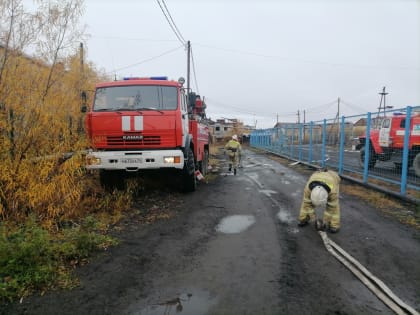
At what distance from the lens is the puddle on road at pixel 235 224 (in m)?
4.73

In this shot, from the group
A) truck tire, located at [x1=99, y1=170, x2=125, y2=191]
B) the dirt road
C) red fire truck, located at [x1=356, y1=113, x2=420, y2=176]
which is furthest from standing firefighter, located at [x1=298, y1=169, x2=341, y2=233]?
truck tire, located at [x1=99, y1=170, x2=125, y2=191]

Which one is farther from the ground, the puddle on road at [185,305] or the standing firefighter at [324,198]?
the standing firefighter at [324,198]

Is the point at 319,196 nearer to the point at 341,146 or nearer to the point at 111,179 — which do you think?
the point at 111,179

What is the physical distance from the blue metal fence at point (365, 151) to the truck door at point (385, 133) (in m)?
0.03

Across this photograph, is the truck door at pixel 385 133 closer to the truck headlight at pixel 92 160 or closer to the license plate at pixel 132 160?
the license plate at pixel 132 160

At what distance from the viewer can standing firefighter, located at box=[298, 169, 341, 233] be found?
4502 mm

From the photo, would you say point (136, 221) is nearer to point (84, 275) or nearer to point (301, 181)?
point (84, 275)

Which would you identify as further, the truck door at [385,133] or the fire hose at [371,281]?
the truck door at [385,133]

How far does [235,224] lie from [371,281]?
232 cm

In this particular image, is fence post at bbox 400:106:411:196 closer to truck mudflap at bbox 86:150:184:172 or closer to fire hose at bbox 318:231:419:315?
fire hose at bbox 318:231:419:315

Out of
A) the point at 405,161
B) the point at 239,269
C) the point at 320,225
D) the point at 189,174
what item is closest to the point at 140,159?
the point at 189,174

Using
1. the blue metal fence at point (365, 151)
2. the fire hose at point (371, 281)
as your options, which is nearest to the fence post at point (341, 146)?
the blue metal fence at point (365, 151)

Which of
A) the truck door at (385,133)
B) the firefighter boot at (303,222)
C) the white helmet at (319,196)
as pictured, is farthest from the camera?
the truck door at (385,133)

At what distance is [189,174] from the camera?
284 inches
